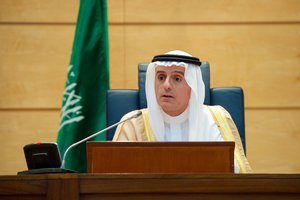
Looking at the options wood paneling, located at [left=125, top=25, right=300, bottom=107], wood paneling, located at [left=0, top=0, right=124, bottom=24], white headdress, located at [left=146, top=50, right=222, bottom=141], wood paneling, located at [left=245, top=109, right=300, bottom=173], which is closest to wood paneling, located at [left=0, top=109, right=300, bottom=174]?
wood paneling, located at [left=245, top=109, right=300, bottom=173]

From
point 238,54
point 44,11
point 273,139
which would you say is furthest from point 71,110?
point 273,139

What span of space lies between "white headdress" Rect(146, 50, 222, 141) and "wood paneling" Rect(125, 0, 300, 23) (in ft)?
4.04

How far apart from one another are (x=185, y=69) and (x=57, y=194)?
62.2 inches

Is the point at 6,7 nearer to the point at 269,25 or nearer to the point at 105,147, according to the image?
the point at 269,25

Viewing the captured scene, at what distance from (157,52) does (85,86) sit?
851 mm

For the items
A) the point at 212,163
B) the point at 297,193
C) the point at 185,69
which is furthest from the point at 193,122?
the point at 297,193

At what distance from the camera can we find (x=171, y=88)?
12.7 ft

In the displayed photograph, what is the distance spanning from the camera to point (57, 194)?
97.7 inches

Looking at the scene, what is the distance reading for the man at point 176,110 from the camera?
3895 mm

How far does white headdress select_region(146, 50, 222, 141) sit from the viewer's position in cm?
390

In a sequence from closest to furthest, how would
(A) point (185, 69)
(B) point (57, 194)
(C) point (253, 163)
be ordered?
(B) point (57, 194), (A) point (185, 69), (C) point (253, 163)

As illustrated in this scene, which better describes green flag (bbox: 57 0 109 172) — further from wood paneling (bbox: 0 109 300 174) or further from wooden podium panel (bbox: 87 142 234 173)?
wooden podium panel (bbox: 87 142 234 173)

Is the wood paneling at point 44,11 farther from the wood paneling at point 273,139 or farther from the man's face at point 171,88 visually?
the man's face at point 171,88

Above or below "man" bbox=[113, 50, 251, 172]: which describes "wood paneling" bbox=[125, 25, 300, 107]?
above
